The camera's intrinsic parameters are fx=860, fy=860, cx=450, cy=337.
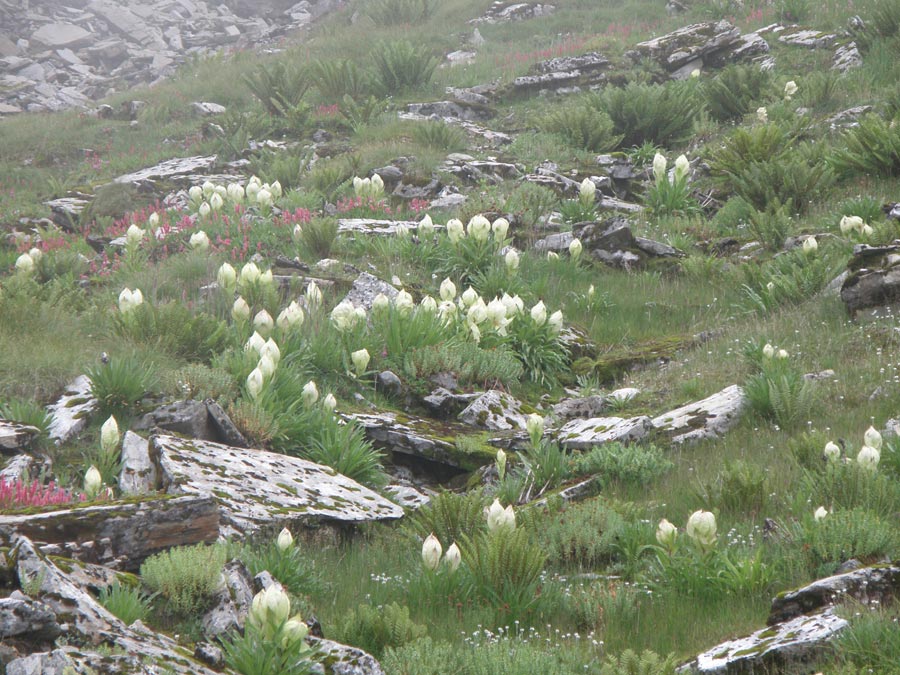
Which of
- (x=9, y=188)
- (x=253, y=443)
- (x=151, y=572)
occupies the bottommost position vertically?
(x=9, y=188)

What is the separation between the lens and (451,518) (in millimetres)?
4602

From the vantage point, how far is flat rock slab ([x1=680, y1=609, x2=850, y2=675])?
290cm

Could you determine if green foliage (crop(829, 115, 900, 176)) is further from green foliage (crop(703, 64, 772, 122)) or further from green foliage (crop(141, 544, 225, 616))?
green foliage (crop(141, 544, 225, 616))

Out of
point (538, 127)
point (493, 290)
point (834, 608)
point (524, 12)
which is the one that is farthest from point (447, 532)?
point (524, 12)

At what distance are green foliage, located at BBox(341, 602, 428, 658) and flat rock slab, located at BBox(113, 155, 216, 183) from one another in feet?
38.8

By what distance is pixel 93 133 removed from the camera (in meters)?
17.9

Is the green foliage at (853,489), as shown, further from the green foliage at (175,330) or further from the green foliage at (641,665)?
the green foliage at (175,330)

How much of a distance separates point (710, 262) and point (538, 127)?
6632 millimetres

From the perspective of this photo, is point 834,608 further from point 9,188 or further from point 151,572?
point 9,188

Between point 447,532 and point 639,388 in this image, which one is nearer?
point 447,532

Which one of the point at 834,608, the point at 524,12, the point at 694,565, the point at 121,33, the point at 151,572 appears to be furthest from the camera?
the point at 121,33

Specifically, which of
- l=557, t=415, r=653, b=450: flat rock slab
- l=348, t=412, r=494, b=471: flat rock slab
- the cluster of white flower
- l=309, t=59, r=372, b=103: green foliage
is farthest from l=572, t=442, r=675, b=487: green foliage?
l=309, t=59, r=372, b=103: green foliage

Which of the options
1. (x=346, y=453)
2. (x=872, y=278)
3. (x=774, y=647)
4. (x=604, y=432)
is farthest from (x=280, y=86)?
(x=774, y=647)

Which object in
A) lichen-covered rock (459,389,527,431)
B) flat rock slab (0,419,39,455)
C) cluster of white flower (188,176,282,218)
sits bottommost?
lichen-covered rock (459,389,527,431)
